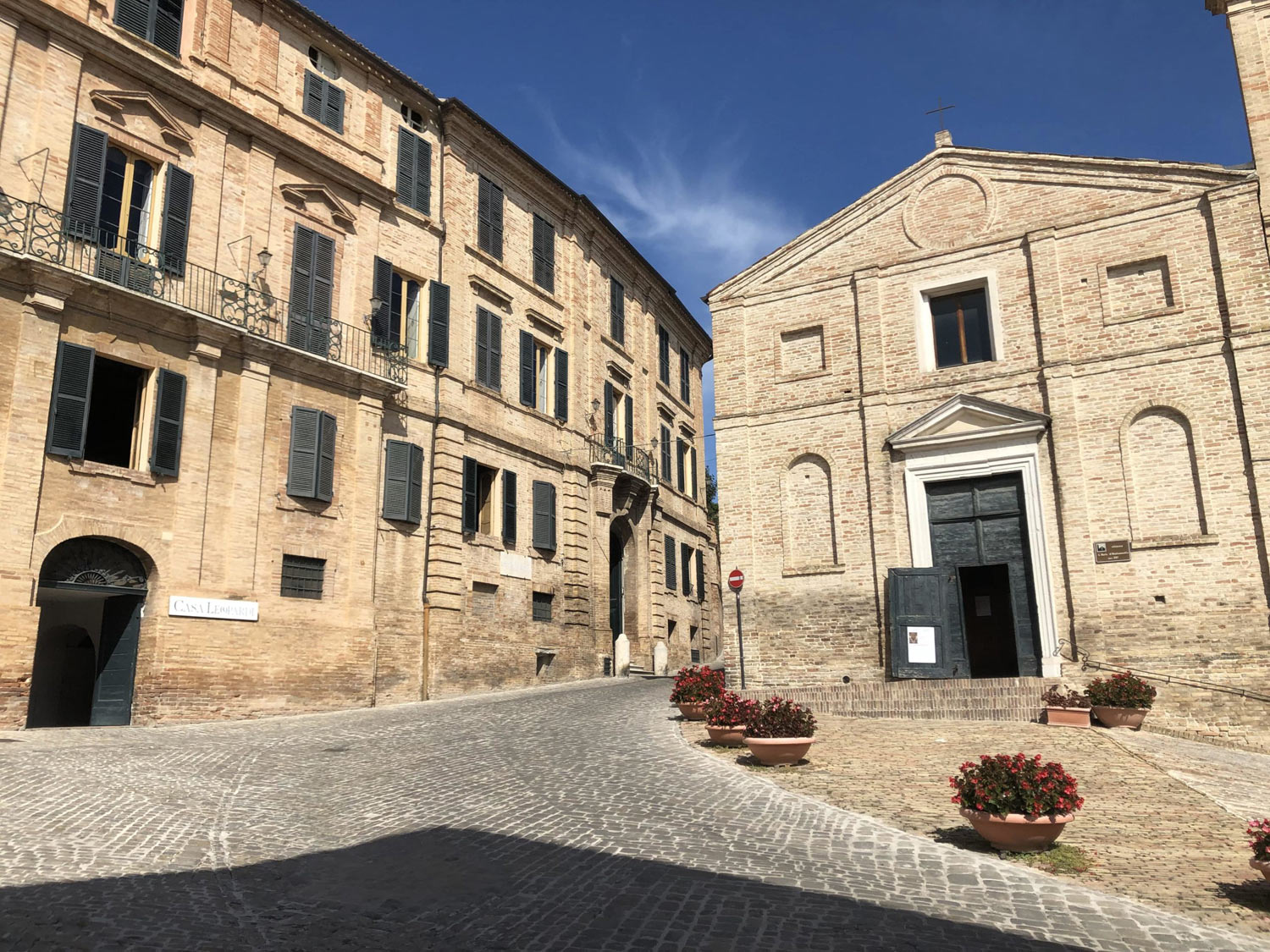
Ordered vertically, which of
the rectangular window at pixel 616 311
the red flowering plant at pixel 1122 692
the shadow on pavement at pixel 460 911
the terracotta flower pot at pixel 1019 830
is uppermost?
the rectangular window at pixel 616 311

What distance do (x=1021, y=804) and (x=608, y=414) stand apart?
23449 millimetres

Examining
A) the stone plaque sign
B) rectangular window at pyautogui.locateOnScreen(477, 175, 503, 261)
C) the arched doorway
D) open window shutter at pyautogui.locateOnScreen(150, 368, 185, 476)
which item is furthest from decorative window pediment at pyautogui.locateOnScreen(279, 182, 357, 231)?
the stone plaque sign

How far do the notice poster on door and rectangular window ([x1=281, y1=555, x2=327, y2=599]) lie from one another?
11.6 m

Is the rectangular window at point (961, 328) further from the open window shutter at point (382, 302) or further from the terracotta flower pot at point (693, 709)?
the open window shutter at point (382, 302)

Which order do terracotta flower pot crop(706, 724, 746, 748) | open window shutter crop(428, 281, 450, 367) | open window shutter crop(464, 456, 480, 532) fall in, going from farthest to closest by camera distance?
open window shutter crop(464, 456, 480, 532) → open window shutter crop(428, 281, 450, 367) → terracotta flower pot crop(706, 724, 746, 748)

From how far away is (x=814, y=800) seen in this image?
32.5ft

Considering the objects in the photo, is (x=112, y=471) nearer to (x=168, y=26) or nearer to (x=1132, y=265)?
(x=168, y=26)

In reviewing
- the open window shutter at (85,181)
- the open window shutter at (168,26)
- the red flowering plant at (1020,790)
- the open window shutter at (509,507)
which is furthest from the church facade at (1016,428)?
the open window shutter at (85,181)

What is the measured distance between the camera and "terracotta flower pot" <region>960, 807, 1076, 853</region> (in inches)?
309

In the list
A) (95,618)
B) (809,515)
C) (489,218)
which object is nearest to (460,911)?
(809,515)

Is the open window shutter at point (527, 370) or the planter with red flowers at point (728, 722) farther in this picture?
the open window shutter at point (527, 370)

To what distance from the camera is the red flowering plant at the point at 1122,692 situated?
1466cm

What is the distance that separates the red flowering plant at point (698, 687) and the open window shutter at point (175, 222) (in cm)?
1191

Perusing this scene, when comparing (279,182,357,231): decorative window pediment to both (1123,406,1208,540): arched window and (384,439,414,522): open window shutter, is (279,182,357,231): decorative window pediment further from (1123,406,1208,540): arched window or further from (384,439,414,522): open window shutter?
(1123,406,1208,540): arched window
